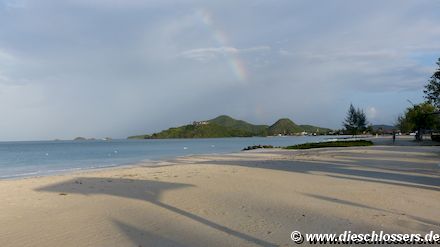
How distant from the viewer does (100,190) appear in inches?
494

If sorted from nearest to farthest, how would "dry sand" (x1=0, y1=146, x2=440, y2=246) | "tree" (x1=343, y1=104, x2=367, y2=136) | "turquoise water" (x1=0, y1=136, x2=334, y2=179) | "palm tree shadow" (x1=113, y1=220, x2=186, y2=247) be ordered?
"palm tree shadow" (x1=113, y1=220, x2=186, y2=247)
"dry sand" (x1=0, y1=146, x2=440, y2=246)
"turquoise water" (x1=0, y1=136, x2=334, y2=179)
"tree" (x1=343, y1=104, x2=367, y2=136)

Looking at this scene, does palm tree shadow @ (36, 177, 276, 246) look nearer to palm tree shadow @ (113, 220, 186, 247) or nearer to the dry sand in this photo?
the dry sand

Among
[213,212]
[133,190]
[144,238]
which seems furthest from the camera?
[133,190]

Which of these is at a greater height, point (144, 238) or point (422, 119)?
point (422, 119)

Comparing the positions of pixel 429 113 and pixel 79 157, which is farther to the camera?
pixel 79 157

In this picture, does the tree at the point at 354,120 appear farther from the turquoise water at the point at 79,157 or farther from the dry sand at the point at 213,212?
the dry sand at the point at 213,212

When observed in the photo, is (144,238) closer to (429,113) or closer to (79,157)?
(429,113)

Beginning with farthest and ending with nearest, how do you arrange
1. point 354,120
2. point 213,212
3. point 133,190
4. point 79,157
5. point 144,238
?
point 354,120
point 79,157
point 133,190
point 213,212
point 144,238

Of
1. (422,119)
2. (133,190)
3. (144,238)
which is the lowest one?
(144,238)

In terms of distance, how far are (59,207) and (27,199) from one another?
2.13 m

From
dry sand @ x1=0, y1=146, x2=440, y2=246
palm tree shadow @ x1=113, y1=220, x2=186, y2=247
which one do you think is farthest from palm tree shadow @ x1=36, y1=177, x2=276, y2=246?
palm tree shadow @ x1=113, y1=220, x2=186, y2=247

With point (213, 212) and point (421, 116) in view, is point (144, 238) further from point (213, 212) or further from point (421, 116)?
point (421, 116)

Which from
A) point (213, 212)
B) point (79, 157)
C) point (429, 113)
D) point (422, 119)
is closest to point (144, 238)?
point (213, 212)

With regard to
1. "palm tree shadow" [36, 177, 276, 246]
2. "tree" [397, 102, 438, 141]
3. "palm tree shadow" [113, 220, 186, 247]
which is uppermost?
"tree" [397, 102, 438, 141]
